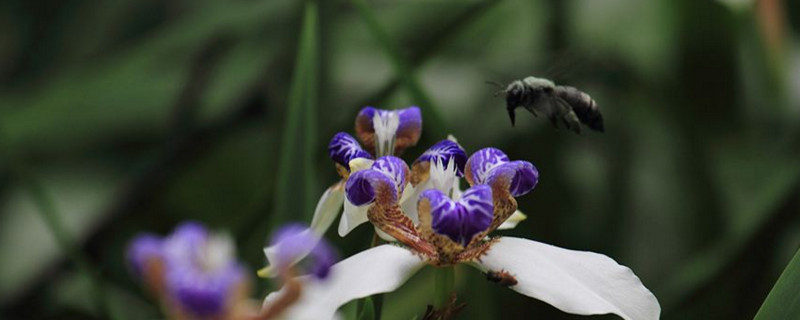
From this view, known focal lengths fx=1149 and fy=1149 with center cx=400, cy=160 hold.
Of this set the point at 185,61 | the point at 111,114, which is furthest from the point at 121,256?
the point at 185,61

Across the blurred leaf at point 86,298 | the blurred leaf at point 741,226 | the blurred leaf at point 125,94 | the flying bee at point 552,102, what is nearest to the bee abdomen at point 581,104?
the flying bee at point 552,102

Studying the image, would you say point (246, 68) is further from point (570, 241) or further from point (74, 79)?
point (570, 241)

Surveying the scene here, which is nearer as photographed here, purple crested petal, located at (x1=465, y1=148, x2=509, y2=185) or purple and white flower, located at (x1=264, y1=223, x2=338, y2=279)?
purple and white flower, located at (x1=264, y1=223, x2=338, y2=279)

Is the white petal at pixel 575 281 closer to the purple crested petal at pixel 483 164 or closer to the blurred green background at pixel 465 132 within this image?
the purple crested petal at pixel 483 164

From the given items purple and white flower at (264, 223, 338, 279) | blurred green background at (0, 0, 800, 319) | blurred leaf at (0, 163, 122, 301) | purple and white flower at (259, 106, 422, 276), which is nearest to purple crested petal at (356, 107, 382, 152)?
purple and white flower at (259, 106, 422, 276)

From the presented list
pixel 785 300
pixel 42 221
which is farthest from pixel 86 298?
pixel 785 300

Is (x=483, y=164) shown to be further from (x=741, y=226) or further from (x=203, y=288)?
(x=741, y=226)

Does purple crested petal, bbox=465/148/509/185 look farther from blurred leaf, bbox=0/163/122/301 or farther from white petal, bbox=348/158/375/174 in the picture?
blurred leaf, bbox=0/163/122/301
